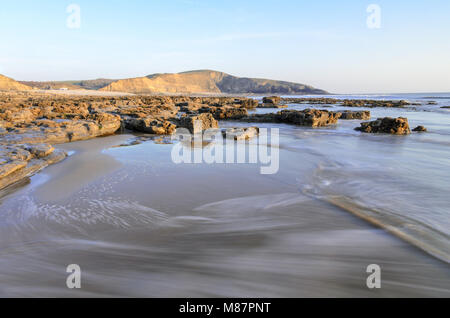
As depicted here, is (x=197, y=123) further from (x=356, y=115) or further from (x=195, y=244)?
(x=356, y=115)

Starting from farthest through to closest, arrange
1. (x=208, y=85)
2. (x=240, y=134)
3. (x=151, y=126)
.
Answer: (x=208, y=85) < (x=151, y=126) < (x=240, y=134)

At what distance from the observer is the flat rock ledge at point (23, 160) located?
3740mm

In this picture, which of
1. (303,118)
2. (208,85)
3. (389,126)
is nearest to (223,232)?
(389,126)

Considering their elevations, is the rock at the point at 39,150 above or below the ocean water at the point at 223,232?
above

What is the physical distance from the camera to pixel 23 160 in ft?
14.1

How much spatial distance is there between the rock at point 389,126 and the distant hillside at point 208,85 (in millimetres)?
96874

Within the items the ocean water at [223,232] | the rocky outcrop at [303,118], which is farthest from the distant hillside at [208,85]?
the ocean water at [223,232]

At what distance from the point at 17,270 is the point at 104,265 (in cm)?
66

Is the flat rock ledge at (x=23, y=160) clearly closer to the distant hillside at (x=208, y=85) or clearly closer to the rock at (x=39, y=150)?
the rock at (x=39, y=150)

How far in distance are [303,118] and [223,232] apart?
11.5 m
